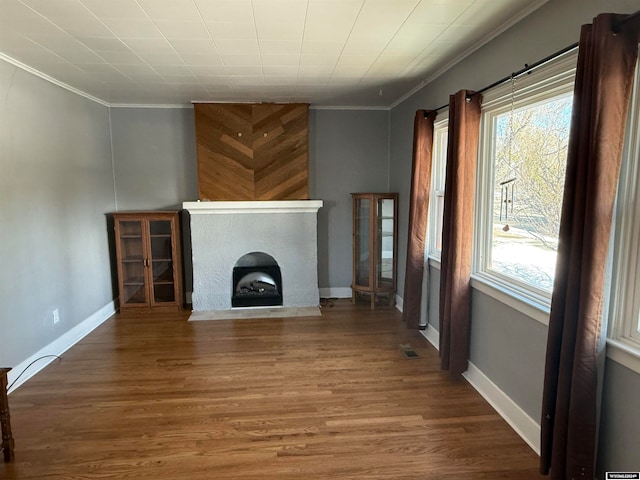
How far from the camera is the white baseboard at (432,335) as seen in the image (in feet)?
12.1

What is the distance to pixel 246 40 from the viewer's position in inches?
108

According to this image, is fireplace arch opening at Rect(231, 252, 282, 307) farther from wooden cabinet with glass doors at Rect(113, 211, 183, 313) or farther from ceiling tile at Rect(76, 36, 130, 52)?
ceiling tile at Rect(76, 36, 130, 52)

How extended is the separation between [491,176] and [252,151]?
2930 mm

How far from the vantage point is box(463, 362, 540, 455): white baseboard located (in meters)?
2.29

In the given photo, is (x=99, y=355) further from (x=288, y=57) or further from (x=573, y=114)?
(x=573, y=114)

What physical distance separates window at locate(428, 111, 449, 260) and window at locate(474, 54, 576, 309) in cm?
91

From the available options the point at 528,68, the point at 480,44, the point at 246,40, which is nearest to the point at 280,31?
the point at 246,40

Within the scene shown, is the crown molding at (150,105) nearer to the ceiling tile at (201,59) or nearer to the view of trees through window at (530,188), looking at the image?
the ceiling tile at (201,59)

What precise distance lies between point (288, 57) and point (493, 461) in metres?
2.99

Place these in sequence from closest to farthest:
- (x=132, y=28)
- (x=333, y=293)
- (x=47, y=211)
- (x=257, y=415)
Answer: (x=132, y=28), (x=257, y=415), (x=47, y=211), (x=333, y=293)

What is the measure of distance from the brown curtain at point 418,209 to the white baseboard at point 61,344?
10.5 feet

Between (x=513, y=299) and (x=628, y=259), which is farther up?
(x=628, y=259)

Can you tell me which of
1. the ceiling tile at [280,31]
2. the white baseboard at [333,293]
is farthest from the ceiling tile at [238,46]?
the white baseboard at [333,293]

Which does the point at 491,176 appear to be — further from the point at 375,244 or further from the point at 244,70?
the point at 244,70
